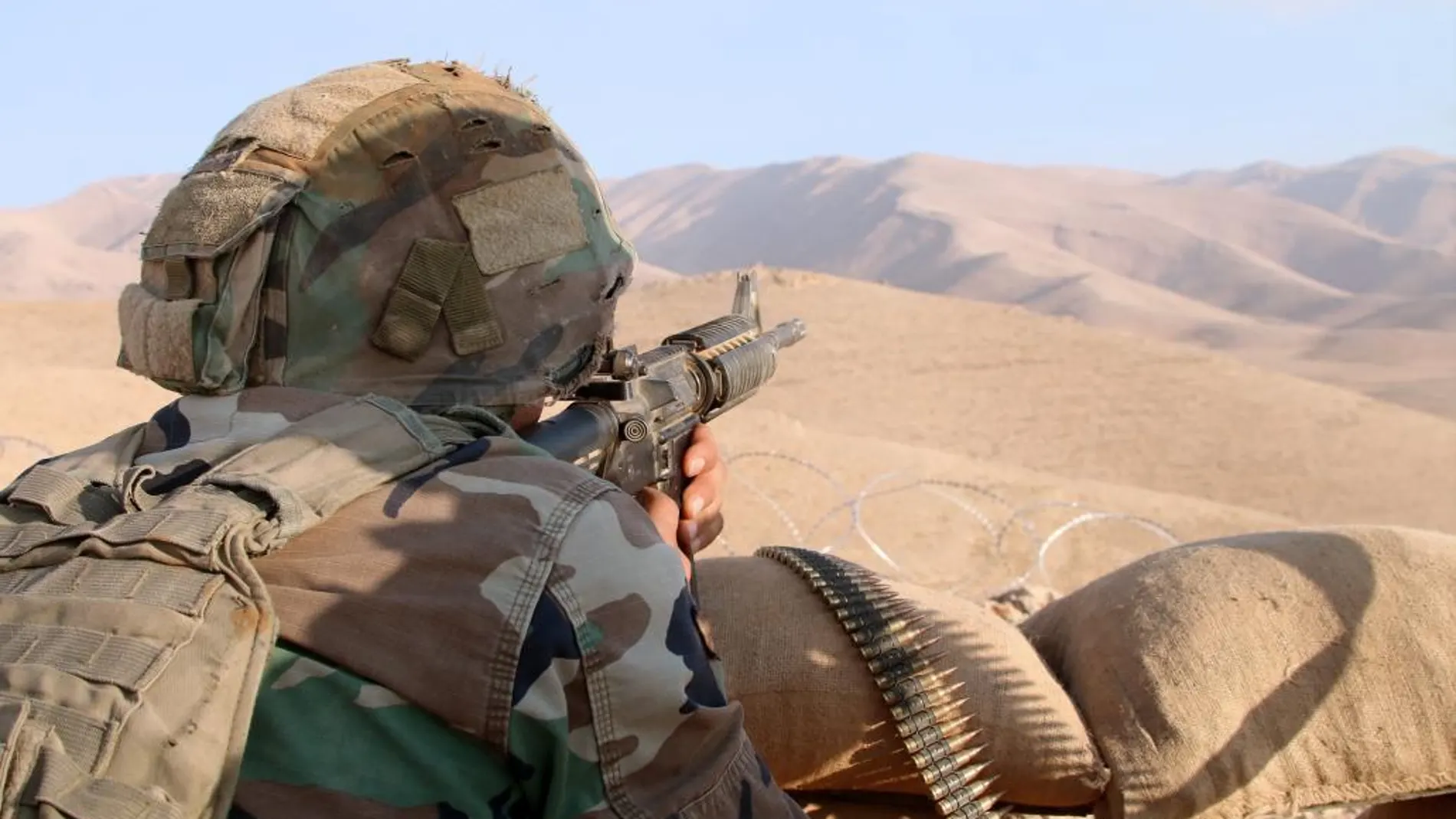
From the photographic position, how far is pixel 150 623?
4.94ft

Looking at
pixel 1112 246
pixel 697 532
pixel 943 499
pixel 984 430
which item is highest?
pixel 697 532

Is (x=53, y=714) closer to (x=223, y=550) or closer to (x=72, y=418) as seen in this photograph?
(x=223, y=550)

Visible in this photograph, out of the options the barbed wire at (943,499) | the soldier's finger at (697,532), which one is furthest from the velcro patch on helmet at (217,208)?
the barbed wire at (943,499)

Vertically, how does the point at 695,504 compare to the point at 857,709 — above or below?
above

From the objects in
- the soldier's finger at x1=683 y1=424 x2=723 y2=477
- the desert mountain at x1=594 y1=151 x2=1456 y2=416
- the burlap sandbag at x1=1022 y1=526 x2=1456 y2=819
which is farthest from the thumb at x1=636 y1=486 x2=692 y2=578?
the desert mountain at x1=594 y1=151 x2=1456 y2=416

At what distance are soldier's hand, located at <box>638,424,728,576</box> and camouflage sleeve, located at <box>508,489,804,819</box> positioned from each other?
0.95 m

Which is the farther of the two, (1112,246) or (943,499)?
(1112,246)

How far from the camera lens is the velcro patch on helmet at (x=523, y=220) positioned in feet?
7.88

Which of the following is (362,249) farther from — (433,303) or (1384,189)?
(1384,189)

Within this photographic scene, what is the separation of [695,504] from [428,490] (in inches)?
47.9

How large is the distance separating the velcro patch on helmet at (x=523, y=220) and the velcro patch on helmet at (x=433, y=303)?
46 mm

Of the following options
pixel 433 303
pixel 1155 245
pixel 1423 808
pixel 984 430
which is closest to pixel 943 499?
pixel 984 430

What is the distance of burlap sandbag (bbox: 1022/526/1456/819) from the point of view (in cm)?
334

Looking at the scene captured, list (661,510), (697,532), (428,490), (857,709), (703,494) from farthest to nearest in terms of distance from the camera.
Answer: (857,709)
(703,494)
(697,532)
(661,510)
(428,490)
